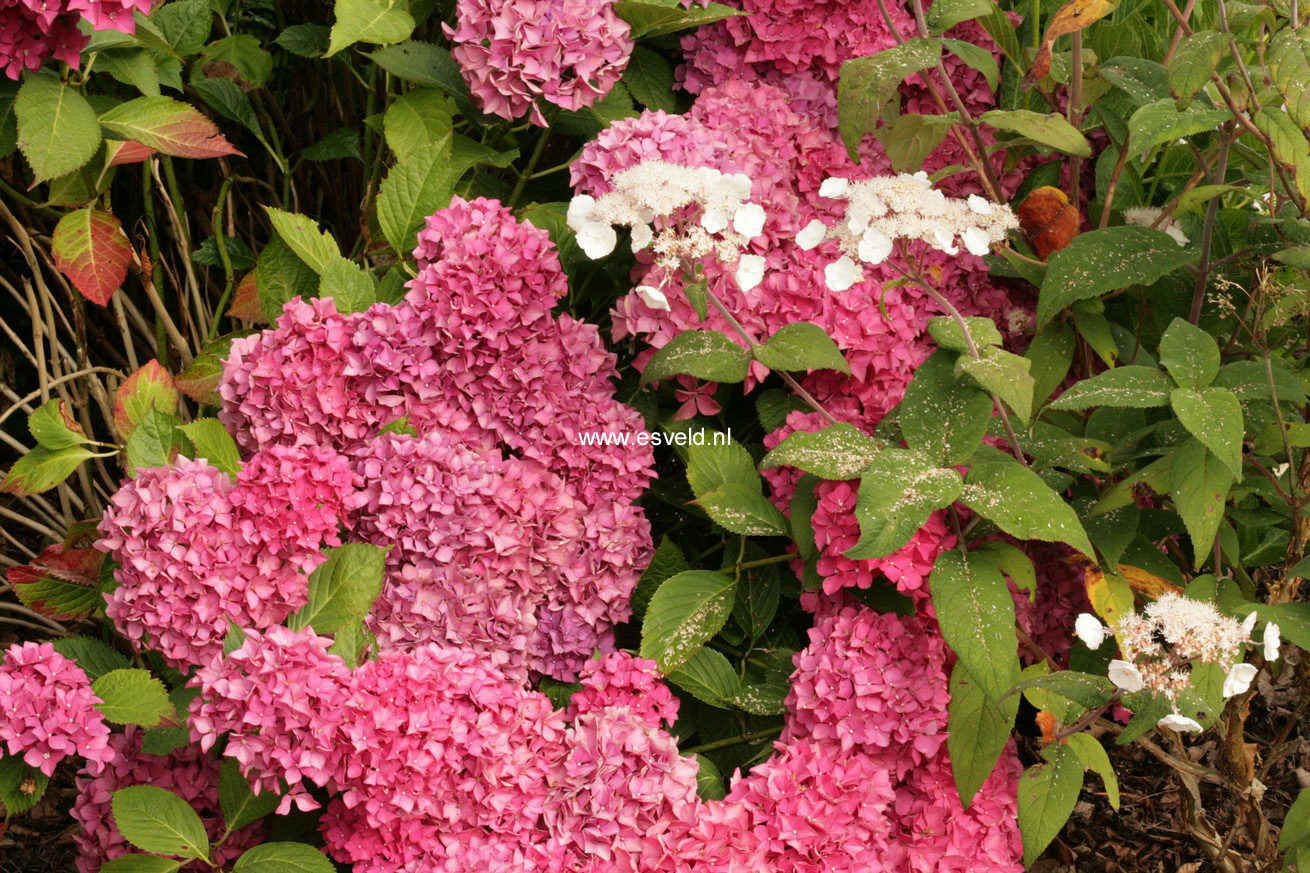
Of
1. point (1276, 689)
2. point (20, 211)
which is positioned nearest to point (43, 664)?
point (20, 211)

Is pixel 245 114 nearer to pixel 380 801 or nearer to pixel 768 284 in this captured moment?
pixel 768 284

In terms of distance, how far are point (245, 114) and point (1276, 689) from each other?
2.59 m

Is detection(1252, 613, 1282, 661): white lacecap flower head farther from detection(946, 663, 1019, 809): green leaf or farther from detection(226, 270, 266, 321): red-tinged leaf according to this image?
detection(226, 270, 266, 321): red-tinged leaf

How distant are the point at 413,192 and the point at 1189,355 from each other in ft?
4.22

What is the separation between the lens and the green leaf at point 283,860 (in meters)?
1.67

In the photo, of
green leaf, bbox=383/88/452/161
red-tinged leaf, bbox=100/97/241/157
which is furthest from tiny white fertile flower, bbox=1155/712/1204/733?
red-tinged leaf, bbox=100/97/241/157

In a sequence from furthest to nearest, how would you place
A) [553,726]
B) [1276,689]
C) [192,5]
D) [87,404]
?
1. [1276,689]
2. [87,404]
3. [192,5]
4. [553,726]

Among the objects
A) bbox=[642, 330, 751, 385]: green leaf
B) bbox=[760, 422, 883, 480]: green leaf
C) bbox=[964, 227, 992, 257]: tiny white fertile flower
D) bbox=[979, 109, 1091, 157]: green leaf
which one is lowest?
bbox=[760, 422, 883, 480]: green leaf

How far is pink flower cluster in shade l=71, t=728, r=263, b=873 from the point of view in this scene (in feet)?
6.07

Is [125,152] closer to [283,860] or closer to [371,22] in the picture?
[371,22]

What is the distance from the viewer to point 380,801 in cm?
167

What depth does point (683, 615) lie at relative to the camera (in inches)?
76.3

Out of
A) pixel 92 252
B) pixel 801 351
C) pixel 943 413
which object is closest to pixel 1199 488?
pixel 943 413

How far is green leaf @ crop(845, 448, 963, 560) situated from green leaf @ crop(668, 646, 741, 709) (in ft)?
1.53
